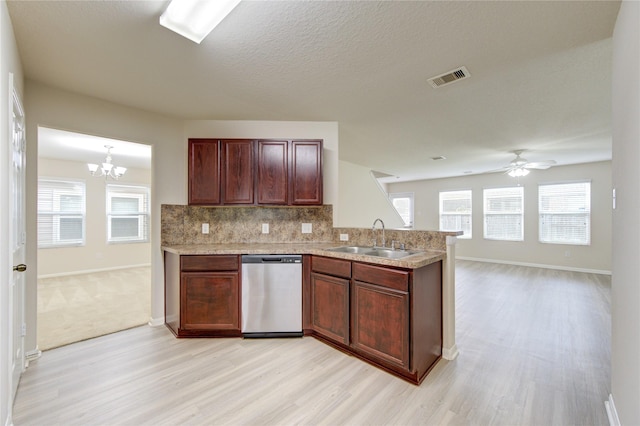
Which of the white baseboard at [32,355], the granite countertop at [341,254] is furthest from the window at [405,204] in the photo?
the white baseboard at [32,355]

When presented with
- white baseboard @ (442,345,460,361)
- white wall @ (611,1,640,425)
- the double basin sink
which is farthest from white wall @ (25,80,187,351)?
white wall @ (611,1,640,425)

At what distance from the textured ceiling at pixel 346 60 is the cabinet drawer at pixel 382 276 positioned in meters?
1.59

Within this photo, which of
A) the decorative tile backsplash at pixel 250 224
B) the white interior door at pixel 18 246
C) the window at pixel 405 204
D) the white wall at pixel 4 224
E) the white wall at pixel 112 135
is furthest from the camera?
the window at pixel 405 204

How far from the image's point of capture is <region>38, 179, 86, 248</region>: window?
5406 mm

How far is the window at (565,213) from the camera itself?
6.15 meters

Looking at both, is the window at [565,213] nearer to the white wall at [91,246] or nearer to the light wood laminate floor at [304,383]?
the light wood laminate floor at [304,383]

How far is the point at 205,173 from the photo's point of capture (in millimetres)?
3090

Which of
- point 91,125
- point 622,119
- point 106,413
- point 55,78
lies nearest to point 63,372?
point 106,413

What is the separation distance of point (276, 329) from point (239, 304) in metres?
0.44

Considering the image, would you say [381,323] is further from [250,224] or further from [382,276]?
[250,224]

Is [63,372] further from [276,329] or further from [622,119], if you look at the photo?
[622,119]

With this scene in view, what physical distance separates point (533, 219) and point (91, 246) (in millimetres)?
10025

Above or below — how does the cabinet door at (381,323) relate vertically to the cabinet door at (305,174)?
below

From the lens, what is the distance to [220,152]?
310 cm
